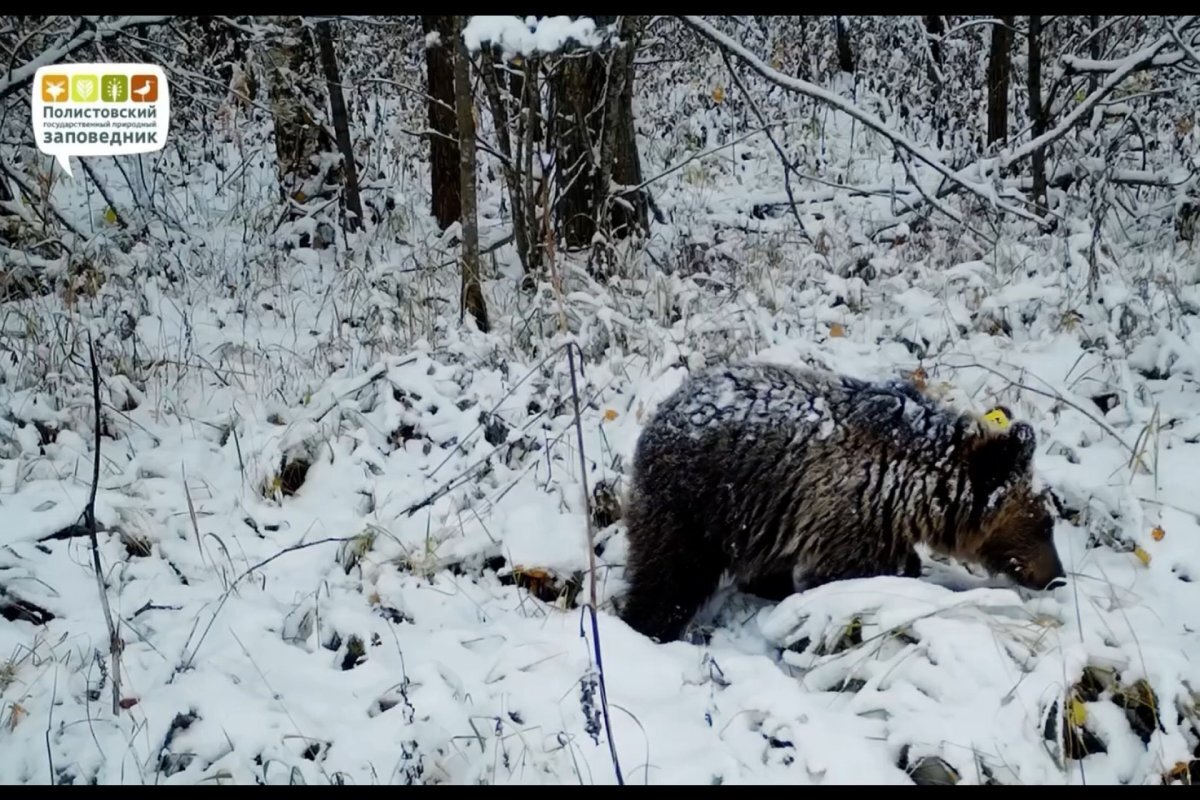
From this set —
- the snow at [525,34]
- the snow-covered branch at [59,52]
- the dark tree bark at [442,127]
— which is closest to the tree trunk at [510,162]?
the dark tree bark at [442,127]

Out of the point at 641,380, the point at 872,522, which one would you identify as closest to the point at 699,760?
the point at 872,522

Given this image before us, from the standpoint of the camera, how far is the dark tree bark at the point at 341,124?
26.8 feet

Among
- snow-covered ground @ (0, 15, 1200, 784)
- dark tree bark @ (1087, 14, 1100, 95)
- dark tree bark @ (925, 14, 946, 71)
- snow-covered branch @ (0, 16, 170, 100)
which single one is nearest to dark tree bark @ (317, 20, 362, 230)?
snow-covered ground @ (0, 15, 1200, 784)

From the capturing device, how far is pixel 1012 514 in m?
3.75

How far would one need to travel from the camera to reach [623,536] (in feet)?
14.1

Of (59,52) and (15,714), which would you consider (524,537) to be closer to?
(15,714)

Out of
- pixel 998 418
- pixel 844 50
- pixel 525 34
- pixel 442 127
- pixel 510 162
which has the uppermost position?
pixel 844 50

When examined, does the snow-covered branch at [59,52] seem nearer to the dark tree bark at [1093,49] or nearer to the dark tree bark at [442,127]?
the dark tree bark at [442,127]

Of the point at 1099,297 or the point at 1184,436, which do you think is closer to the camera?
the point at 1184,436

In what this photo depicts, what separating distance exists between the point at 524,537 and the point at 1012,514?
1995 millimetres

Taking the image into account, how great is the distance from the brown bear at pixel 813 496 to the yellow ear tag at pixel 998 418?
5.7 inches

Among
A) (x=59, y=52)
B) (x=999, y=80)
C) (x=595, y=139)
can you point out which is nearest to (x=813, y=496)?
(x=595, y=139)

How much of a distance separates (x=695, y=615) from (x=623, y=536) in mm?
563
